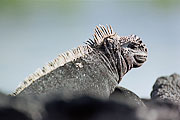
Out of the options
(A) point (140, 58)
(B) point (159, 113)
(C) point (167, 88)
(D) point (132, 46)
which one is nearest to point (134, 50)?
(D) point (132, 46)

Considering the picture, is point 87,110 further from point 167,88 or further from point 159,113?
point 167,88

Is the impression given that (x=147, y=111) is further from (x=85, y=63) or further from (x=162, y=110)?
(x=85, y=63)

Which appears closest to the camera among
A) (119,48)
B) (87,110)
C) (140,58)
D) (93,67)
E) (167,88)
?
(87,110)

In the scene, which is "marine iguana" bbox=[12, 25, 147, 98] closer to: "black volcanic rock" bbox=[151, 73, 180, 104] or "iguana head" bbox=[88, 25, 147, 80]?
"iguana head" bbox=[88, 25, 147, 80]

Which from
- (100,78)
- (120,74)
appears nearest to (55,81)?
(100,78)

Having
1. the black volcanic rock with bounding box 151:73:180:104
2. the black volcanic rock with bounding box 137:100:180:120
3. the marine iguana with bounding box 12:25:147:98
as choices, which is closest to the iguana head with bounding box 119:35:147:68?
the marine iguana with bounding box 12:25:147:98

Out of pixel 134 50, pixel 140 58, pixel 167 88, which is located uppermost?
pixel 134 50
